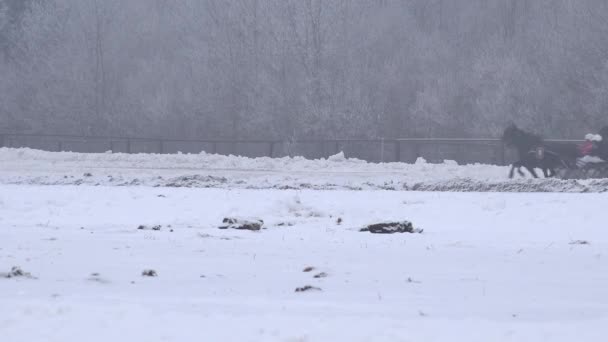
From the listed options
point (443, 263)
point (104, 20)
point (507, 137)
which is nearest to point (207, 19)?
point (104, 20)

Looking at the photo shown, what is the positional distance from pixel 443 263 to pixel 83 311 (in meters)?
4.10

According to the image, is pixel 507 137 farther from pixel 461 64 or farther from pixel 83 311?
pixel 461 64

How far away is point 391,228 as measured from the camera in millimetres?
11523

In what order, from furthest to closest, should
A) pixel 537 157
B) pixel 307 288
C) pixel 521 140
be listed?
pixel 521 140 < pixel 537 157 < pixel 307 288

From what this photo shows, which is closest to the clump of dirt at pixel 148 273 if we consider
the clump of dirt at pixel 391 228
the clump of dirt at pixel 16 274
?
the clump of dirt at pixel 16 274

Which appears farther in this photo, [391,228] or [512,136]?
[512,136]

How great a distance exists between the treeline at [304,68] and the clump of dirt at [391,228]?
29004 millimetres

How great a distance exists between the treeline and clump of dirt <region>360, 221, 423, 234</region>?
95.2ft

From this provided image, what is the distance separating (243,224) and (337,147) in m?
26.4

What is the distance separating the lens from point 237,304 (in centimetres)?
645

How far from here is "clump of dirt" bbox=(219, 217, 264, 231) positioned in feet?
39.1

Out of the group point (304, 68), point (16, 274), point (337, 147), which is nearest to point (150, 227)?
point (16, 274)

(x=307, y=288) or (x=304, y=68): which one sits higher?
(x=304, y=68)

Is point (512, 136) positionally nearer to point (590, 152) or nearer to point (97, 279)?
point (590, 152)
